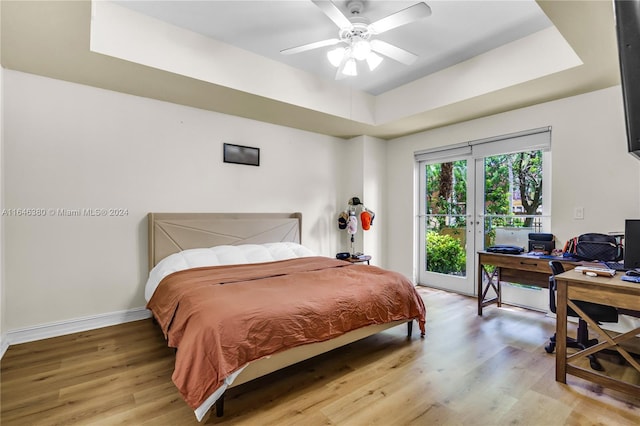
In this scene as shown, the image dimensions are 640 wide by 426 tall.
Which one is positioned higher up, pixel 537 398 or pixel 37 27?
pixel 37 27

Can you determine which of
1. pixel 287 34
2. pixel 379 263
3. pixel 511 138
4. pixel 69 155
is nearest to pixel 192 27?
pixel 287 34

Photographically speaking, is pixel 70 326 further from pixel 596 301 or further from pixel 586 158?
pixel 586 158

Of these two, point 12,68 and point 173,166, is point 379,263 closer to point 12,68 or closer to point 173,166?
point 173,166

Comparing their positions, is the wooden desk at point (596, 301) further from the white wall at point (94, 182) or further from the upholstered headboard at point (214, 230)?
the white wall at point (94, 182)

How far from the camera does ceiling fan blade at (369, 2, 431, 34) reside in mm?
1976

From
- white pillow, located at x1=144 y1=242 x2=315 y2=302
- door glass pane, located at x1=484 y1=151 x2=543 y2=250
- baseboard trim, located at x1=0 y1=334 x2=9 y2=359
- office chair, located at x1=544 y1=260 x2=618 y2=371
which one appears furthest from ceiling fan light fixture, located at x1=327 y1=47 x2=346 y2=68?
baseboard trim, located at x1=0 y1=334 x2=9 y2=359

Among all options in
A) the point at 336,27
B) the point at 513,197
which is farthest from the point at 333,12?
the point at 513,197

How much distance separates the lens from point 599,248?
273 centimetres

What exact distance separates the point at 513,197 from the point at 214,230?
3.81m

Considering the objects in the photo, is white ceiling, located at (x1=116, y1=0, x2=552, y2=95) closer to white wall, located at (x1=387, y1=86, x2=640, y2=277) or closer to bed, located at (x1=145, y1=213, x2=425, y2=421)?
white wall, located at (x1=387, y1=86, x2=640, y2=277)

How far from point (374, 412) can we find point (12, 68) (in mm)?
4073

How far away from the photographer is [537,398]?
1.98 metres

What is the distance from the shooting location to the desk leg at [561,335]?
84.9 inches

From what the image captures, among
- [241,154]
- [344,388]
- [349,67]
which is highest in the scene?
[349,67]
